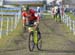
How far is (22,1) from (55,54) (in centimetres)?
9561

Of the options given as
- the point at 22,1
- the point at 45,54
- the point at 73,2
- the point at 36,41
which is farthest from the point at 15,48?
the point at 73,2

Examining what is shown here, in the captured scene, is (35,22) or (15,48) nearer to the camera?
(35,22)

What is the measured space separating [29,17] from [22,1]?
94830 mm

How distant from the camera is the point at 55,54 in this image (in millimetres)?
12508

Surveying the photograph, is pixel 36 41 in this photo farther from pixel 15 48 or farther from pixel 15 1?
pixel 15 1

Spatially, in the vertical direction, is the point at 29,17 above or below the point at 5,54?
above

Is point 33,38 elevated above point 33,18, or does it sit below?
below

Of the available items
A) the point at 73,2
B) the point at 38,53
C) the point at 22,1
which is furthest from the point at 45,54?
the point at 73,2

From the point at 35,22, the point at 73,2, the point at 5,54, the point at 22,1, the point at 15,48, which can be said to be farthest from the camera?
the point at 73,2

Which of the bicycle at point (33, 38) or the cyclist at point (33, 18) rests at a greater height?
the cyclist at point (33, 18)

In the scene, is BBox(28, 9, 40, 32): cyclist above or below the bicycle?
above

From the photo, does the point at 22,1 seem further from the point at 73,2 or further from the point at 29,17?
the point at 29,17

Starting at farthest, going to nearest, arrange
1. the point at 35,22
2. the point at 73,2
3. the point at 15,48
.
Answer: the point at 73,2
the point at 15,48
the point at 35,22

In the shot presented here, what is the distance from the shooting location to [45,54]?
12.4 meters
